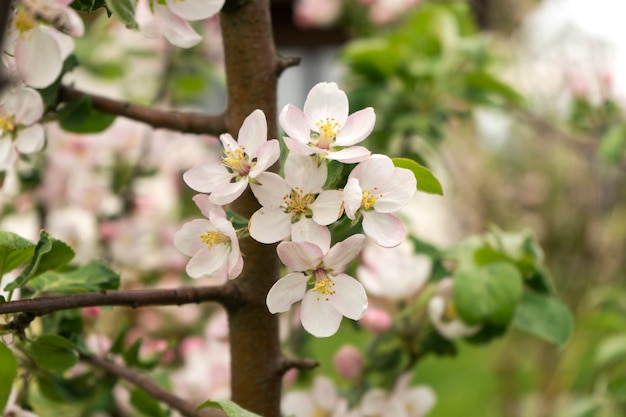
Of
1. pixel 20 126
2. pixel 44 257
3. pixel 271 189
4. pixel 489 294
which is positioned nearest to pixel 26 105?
pixel 20 126

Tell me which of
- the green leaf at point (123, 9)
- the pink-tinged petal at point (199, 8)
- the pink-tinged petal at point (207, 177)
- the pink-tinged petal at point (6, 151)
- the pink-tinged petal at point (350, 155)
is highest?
the green leaf at point (123, 9)

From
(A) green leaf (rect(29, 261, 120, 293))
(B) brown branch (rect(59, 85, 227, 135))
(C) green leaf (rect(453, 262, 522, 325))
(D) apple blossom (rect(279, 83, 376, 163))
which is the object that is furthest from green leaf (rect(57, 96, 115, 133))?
(C) green leaf (rect(453, 262, 522, 325))

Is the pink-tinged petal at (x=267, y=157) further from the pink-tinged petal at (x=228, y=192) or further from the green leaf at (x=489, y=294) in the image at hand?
the green leaf at (x=489, y=294)

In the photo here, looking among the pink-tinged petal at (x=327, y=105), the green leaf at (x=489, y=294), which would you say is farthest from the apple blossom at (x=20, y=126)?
the green leaf at (x=489, y=294)

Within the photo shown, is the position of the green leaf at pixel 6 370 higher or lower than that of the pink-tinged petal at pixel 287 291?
lower

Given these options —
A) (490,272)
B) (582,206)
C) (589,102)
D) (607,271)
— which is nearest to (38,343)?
(490,272)

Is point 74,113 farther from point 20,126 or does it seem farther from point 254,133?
point 254,133

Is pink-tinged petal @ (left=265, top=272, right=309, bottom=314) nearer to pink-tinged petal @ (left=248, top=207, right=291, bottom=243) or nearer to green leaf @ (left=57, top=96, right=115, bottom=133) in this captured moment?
pink-tinged petal @ (left=248, top=207, right=291, bottom=243)
